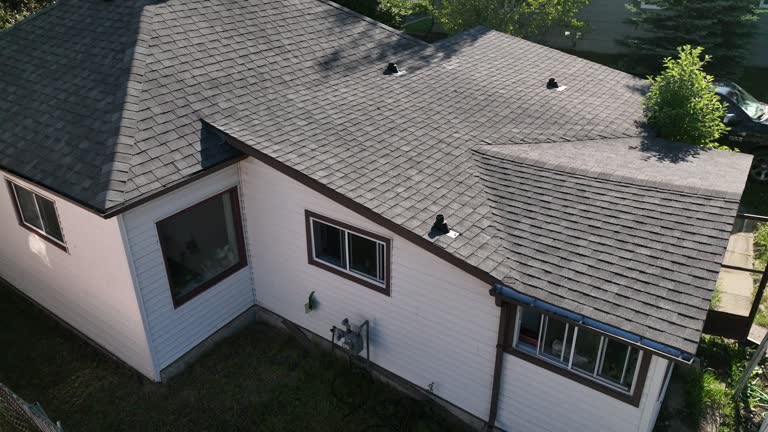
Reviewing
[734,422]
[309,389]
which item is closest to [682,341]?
[734,422]

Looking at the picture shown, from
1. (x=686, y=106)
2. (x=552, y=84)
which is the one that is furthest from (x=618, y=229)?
(x=552, y=84)

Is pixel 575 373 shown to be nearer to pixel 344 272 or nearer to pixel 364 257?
pixel 364 257

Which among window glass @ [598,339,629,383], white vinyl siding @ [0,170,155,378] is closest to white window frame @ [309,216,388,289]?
white vinyl siding @ [0,170,155,378]

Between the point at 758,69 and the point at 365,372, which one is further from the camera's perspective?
the point at 758,69

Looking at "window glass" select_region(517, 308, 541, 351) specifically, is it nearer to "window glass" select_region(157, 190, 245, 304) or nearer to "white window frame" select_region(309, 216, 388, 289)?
"white window frame" select_region(309, 216, 388, 289)

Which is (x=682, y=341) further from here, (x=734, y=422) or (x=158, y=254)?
(x=158, y=254)

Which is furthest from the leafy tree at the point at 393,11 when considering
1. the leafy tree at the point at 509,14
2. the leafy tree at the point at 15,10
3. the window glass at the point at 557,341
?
the window glass at the point at 557,341
